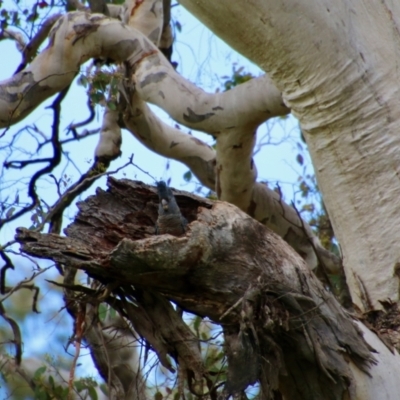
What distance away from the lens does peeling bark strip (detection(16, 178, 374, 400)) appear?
1509mm

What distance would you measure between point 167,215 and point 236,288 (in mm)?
259

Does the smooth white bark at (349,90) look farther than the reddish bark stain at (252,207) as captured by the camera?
No

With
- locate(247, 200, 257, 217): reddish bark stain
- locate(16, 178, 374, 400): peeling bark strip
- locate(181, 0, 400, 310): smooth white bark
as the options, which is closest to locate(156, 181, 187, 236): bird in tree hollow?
locate(16, 178, 374, 400): peeling bark strip

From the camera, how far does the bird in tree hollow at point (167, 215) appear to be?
1697 mm

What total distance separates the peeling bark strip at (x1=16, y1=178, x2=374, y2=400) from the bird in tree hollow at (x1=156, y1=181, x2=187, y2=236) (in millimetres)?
66

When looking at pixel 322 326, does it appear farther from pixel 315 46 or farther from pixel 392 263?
pixel 315 46

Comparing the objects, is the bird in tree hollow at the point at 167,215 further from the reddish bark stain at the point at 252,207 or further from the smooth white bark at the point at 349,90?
the reddish bark stain at the point at 252,207

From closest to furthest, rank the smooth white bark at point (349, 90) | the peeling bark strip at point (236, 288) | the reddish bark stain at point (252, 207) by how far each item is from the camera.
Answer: the peeling bark strip at point (236, 288), the smooth white bark at point (349, 90), the reddish bark stain at point (252, 207)

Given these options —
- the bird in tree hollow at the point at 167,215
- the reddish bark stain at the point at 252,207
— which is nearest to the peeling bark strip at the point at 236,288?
the bird in tree hollow at the point at 167,215

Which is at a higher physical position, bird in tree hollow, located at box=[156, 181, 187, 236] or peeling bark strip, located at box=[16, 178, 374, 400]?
bird in tree hollow, located at box=[156, 181, 187, 236]

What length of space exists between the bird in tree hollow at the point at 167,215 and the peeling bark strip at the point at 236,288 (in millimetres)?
66

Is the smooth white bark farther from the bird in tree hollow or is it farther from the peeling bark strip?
the bird in tree hollow

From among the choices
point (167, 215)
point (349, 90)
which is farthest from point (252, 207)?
point (167, 215)

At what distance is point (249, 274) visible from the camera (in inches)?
62.8
